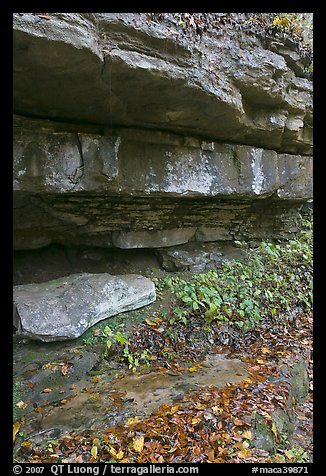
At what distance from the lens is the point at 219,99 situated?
4891 millimetres

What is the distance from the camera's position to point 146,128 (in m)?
5.35

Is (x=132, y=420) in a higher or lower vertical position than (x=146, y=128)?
lower

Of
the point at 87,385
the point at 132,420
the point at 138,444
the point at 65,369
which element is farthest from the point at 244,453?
the point at 65,369

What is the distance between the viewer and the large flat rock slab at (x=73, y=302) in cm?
475

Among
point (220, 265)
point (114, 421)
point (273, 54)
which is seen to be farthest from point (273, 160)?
point (114, 421)

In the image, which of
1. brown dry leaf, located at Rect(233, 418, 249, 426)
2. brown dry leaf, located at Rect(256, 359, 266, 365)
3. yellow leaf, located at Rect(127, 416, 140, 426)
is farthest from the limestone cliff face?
brown dry leaf, located at Rect(233, 418, 249, 426)

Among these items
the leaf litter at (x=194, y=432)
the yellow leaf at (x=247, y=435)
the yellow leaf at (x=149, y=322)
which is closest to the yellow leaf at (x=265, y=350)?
the leaf litter at (x=194, y=432)

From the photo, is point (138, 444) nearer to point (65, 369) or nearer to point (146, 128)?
point (65, 369)

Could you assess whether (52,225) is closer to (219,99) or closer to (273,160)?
(219,99)

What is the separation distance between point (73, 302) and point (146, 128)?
307 cm

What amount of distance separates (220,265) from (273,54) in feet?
14.5

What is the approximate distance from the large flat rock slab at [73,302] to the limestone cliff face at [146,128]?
38.7 inches

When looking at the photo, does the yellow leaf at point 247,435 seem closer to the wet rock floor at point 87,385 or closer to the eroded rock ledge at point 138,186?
the wet rock floor at point 87,385
